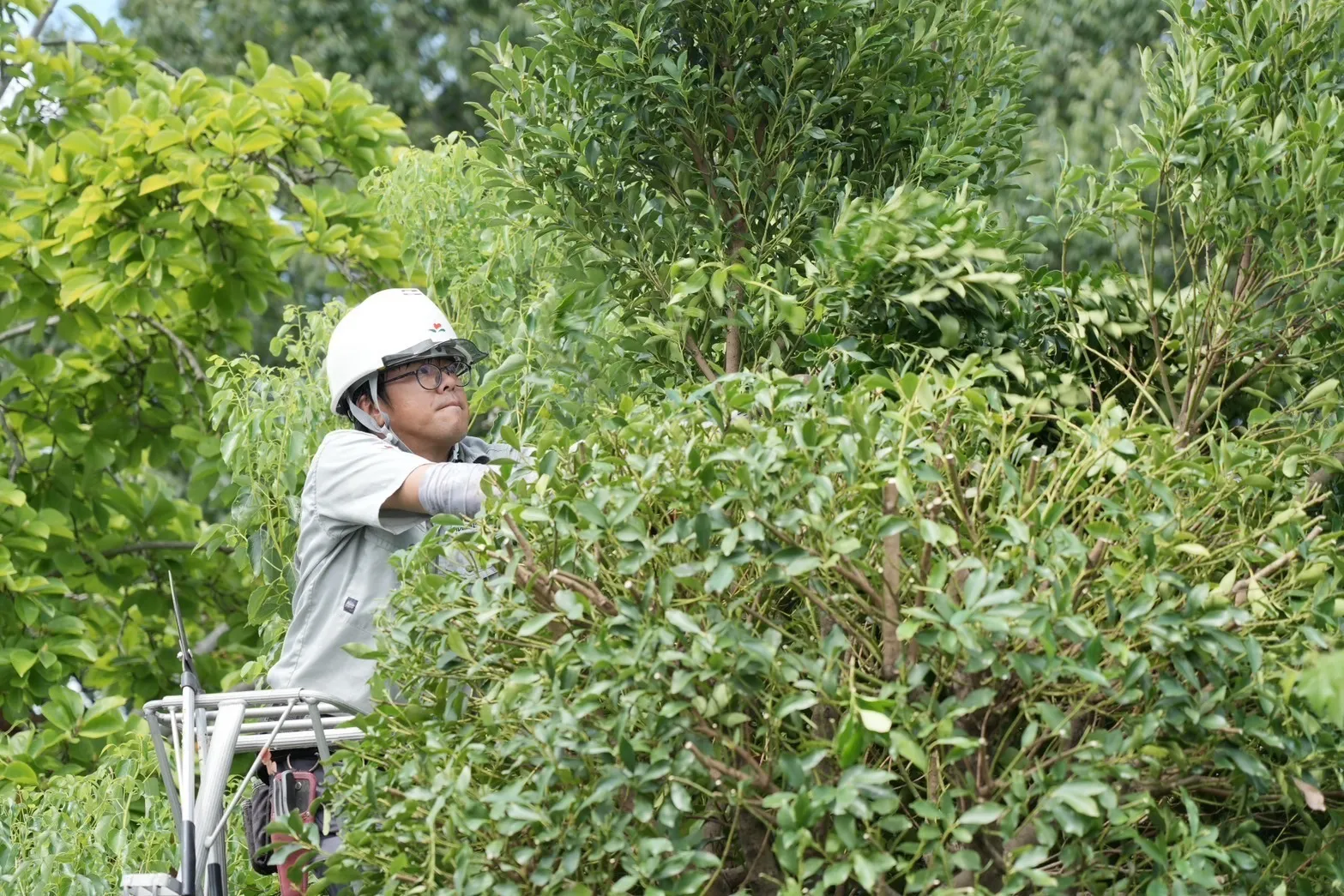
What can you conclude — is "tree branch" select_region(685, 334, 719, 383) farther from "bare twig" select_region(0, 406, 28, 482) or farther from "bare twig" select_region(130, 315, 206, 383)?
"bare twig" select_region(0, 406, 28, 482)

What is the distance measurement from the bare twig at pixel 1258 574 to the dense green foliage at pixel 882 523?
0.06 feet

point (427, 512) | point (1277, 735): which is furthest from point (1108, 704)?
point (427, 512)

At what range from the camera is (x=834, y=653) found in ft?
8.87

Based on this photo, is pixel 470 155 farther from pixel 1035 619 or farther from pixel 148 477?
pixel 1035 619

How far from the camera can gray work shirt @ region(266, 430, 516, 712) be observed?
13.1ft

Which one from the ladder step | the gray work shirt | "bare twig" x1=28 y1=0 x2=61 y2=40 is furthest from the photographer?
"bare twig" x1=28 y1=0 x2=61 y2=40

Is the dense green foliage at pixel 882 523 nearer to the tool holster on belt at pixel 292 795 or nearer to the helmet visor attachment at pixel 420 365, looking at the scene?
the helmet visor attachment at pixel 420 365

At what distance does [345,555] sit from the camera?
418cm

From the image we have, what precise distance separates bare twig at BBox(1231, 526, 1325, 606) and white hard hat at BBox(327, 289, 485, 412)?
7.37 ft

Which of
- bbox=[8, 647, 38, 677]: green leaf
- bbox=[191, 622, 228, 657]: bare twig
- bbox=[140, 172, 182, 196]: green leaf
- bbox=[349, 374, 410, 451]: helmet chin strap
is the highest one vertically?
bbox=[140, 172, 182, 196]: green leaf

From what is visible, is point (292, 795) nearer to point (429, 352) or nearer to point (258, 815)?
point (258, 815)

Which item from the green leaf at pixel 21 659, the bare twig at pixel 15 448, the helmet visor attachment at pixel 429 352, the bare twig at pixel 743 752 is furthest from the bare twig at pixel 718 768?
the bare twig at pixel 15 448

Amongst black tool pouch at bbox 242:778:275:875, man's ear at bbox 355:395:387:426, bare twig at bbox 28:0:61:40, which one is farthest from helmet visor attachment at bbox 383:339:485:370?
bare twig at bbox 28:0:61:40

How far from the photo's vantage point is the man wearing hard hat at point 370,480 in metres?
3.96
